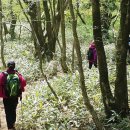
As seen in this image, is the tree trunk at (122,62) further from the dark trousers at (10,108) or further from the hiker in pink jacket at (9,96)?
the dark trousers at (10,108)

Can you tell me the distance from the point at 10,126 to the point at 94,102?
7.94 ft

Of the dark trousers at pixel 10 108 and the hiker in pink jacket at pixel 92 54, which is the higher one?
the hiker in pink jacket at pixel 92 54

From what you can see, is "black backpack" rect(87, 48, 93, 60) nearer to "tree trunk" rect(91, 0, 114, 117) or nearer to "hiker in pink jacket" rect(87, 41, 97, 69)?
"hiker in pink jacket" rect(87, 41, 97, 69)

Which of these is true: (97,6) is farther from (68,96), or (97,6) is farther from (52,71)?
(52,71)

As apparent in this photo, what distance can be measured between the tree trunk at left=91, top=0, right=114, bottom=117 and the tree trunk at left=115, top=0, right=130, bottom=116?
218 millimetres

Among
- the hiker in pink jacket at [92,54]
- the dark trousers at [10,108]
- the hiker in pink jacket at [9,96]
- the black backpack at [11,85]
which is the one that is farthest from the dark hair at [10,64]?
the hiker in pink jacket at [92,54]

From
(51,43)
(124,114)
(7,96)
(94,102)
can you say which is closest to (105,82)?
(124,114)

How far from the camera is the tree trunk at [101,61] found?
286 inches

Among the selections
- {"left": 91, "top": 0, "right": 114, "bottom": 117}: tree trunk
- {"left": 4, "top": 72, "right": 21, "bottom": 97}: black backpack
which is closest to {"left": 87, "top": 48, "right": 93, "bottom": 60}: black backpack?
{"left": 91, "top": 0, "right": 114, "bottom": 117}: tree trunk

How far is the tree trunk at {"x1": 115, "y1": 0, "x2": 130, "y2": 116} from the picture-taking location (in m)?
7.47

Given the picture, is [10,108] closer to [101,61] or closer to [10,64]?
[10,64]

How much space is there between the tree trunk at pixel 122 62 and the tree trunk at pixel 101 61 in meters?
0.22

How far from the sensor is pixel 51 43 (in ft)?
63.9

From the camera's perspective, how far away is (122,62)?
768 centimetres
